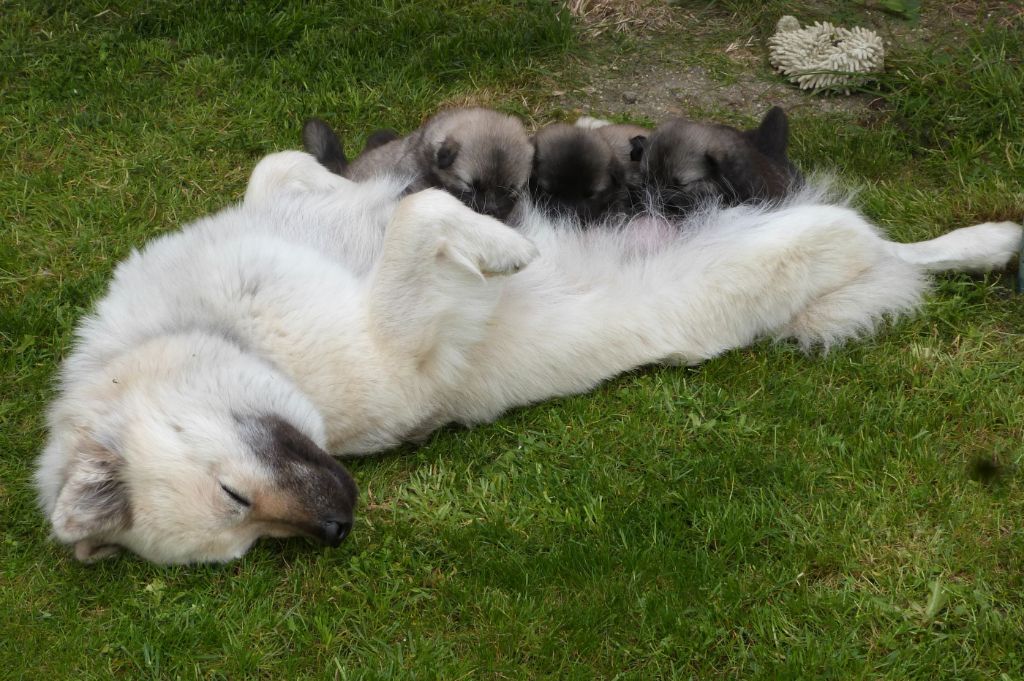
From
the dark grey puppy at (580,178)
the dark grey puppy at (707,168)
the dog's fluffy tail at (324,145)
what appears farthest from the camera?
the dog's fluffy tail at (324,145)

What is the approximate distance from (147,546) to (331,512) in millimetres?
629

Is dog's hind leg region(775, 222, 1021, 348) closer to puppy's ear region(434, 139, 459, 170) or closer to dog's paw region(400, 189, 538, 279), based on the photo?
dog's paw region(400, 189, 538, 279)

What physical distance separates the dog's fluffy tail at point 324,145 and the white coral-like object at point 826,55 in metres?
2.44

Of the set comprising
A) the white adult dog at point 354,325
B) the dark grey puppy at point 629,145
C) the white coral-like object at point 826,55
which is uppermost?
the white coral-like object at point 826,55

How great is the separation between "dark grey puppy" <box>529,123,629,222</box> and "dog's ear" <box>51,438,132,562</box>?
7.36 ft

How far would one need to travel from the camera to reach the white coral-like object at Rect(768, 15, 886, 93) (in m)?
5.58

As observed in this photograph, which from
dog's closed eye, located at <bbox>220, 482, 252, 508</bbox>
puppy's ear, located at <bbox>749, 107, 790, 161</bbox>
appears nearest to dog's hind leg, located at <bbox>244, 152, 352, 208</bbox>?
dog's closed eye, located at <bbox>220, 482, 252, 508</bbox>

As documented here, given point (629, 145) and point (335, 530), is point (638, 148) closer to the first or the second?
point (629, 145)

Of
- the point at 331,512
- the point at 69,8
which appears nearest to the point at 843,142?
the point at 331,512

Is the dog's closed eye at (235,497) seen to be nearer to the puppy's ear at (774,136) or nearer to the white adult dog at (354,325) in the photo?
the white adult dog at (354,325)

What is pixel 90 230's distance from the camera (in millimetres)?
5184

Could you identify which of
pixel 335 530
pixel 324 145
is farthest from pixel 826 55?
pixel 335 530

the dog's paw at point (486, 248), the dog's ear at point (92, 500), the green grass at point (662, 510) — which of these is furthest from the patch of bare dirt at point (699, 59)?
the dog's ear at point (92, 500)

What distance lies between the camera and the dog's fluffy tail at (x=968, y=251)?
14.8 ft
